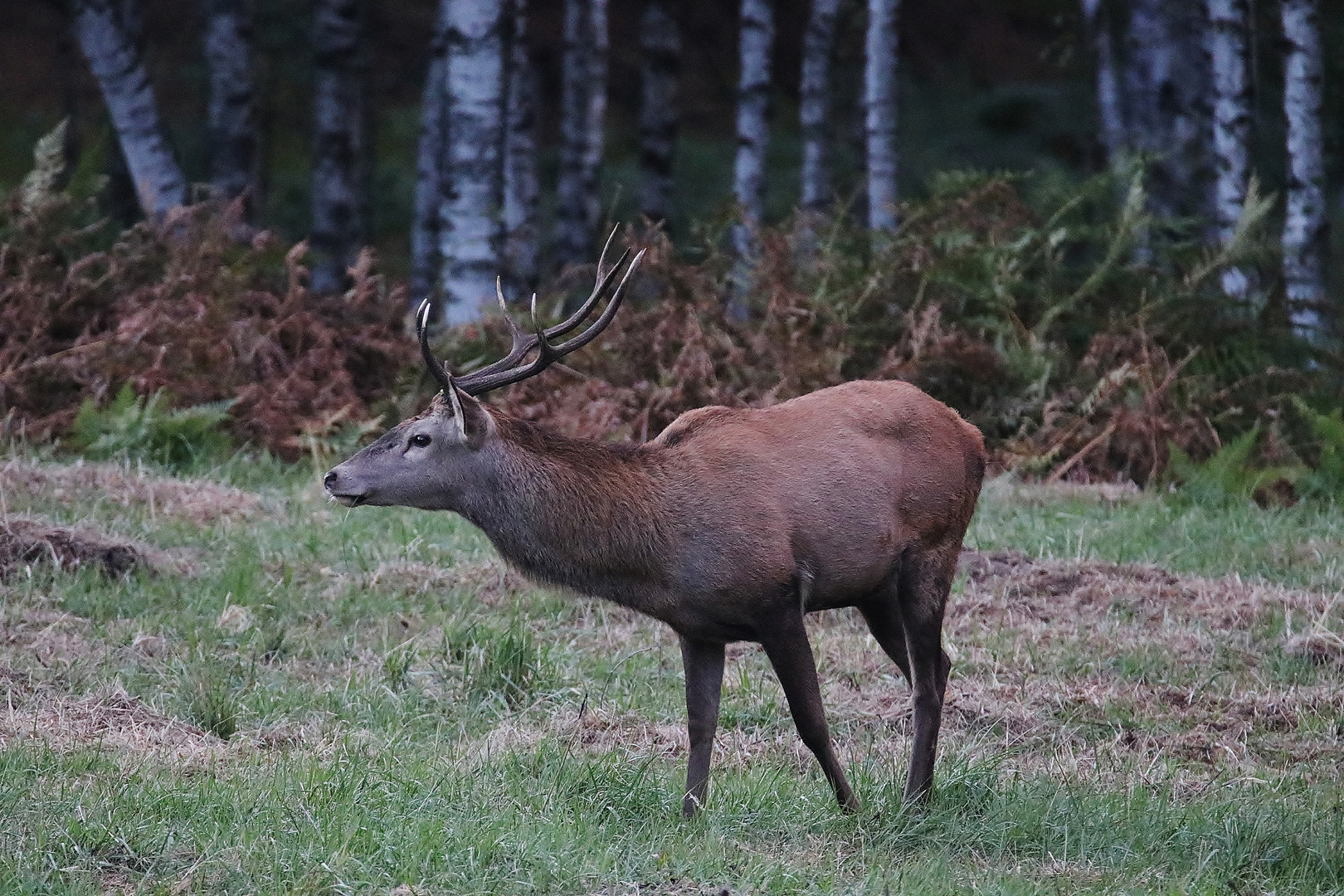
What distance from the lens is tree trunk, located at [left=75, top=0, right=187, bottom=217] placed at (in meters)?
13.4

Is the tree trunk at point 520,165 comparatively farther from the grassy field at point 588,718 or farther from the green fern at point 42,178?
the grassy field at point 588,718

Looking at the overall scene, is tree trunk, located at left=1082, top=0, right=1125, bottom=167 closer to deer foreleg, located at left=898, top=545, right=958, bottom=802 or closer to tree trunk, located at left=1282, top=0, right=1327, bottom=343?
tree trunk, located at left=1282, top=0, right=1327, bottom=343

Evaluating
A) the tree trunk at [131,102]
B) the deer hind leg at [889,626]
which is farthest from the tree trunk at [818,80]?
the deer hind leg at [889,626]

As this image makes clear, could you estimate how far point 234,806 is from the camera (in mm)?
5184

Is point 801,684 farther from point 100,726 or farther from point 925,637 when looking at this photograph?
point 100,726

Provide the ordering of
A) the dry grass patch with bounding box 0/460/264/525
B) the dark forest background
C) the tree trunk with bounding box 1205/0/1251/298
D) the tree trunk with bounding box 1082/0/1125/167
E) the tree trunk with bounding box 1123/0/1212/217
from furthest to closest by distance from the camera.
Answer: the dark forest background, the tree trunk with bounding box 1082/0/1125/167, the tree trunk with bounding box 1123/0/1212/217, the tree trunk with bounding box 1205/0/1251/298, the dry grass patch with bounding box 0/460/264/525

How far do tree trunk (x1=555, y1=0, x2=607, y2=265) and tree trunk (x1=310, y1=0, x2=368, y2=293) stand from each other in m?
2.26

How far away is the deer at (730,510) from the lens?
18.8 feet

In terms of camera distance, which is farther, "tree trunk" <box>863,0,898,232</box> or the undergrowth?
"tree trunk" <box>863,0,898,232</box>

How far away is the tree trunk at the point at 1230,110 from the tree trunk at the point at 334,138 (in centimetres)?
785

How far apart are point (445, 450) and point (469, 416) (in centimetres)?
18

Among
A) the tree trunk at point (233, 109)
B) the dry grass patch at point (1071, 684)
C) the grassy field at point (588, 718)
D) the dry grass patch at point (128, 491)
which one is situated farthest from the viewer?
the tree trunk at point (233, 109)

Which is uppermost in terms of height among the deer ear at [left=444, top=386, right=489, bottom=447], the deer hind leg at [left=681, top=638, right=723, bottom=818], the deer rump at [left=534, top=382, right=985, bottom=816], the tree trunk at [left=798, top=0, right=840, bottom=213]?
the tree trunk at [left=798, top=0, right=840, bottom=213]

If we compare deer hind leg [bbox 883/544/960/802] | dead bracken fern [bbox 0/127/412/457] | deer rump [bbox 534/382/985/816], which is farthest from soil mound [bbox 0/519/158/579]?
deer hind leg [bbox 883/544/960/802]
